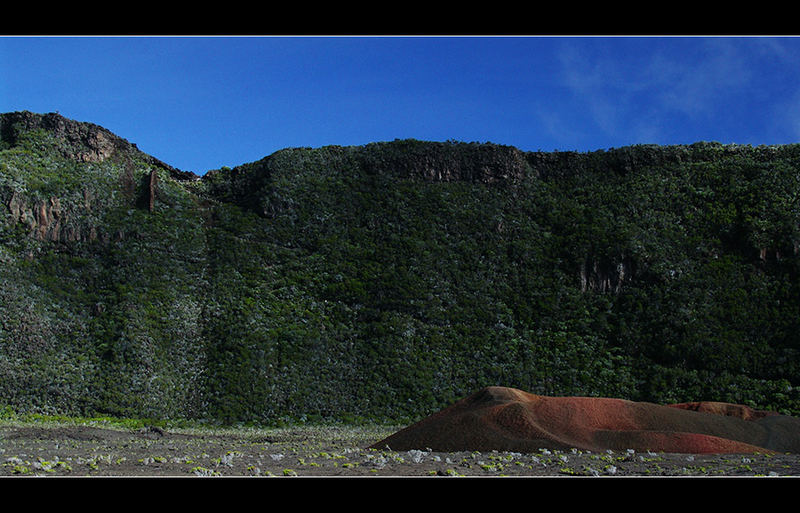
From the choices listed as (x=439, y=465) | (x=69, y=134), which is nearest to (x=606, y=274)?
(x=439, y=465)

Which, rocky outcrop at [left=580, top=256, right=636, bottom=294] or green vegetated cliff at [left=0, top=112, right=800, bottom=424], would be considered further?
rocky outcrop at [left=580, top=256, right=636, bottom=294]

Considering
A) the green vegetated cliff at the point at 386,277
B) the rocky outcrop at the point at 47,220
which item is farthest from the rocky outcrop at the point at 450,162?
the rocky outcrop at the point at 47,220

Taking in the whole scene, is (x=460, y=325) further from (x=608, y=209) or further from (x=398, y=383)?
(x=608, y=209)

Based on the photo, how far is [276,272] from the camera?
51469 millimetres

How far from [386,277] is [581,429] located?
3556 cm

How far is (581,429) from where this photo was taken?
1642 cm

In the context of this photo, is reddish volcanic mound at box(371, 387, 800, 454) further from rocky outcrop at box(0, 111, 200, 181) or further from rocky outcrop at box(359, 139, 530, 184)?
rocky outcrop at box(0, 111, 200, 181)

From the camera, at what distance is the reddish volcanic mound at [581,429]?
1565 centimetres

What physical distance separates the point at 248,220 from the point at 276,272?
7969 millimetres

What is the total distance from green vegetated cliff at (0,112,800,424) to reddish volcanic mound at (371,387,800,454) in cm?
2203

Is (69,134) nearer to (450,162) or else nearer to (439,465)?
(450,162)

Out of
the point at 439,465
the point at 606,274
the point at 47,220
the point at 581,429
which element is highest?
the point at 47,220

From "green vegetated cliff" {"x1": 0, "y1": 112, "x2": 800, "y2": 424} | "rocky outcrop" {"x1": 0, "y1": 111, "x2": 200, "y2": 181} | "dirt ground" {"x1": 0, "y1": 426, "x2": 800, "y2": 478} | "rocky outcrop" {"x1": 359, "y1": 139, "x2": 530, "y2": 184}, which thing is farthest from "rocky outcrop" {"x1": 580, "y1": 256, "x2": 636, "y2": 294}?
"rocky outcrop" {"x1": 0, "y1": 111, "x2": 200, "y2": 181}

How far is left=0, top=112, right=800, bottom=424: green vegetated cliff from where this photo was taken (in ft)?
131
